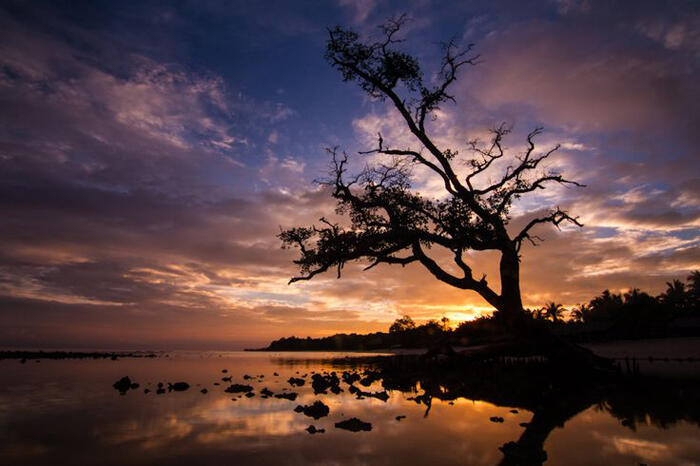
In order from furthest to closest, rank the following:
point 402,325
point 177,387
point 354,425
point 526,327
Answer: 1. point 402,325
2. point 177,387
3. point 526,327
4. point 354,425

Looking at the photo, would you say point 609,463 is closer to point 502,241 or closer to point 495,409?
point 495,409

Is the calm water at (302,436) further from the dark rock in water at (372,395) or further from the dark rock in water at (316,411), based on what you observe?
the dark rock in water at (372,395)

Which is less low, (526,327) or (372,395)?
(526,327)

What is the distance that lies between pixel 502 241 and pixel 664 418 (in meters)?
9.85

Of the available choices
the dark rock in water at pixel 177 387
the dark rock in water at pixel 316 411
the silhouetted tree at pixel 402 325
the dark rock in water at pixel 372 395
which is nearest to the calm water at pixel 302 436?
the dark rock in water at pixel 316 411

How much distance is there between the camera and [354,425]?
9.98 meters

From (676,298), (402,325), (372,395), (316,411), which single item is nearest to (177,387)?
(372,395)

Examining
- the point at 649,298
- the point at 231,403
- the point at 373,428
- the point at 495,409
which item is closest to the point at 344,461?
the point at 373,428

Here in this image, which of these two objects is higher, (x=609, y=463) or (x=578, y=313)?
(x=578, y=313)

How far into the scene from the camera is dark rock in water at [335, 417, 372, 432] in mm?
9797

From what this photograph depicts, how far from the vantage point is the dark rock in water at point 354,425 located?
9.80m

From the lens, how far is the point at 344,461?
732 cm

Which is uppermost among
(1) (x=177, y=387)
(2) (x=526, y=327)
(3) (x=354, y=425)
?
(2) (x=526, y=327)

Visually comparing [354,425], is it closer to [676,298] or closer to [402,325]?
[676,298]
